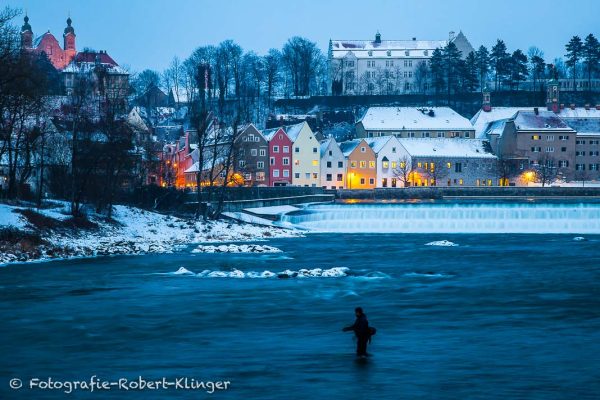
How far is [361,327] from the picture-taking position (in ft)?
66.4

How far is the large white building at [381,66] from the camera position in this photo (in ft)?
537

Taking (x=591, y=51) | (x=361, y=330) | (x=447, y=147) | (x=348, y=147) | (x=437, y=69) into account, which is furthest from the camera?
(x=591, y=51)

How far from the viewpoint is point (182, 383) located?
19391 millimetres

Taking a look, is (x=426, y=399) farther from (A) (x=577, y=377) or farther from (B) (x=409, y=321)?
(B) (x=409, y=321)

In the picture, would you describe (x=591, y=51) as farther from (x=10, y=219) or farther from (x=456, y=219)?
(x=10, y=219)

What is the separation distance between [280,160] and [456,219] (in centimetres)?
3837

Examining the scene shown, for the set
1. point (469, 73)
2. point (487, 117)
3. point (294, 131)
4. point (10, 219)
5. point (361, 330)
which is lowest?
point (361, 330)

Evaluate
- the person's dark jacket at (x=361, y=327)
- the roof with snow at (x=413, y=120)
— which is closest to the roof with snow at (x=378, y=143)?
Result: the roof with snow at (x=413, y=120)

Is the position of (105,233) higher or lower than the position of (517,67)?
lower

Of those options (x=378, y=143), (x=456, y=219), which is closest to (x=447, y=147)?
(x=378, y=143)

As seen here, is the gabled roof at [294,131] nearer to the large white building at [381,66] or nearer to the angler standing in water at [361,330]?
the large white building at [381,66]

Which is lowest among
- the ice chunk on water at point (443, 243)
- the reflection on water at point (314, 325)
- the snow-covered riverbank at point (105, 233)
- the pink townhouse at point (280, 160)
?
the reflection on water at point (314, 325)

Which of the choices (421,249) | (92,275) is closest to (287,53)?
(421,249)

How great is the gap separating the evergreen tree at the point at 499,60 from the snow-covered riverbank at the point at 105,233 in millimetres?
102630
